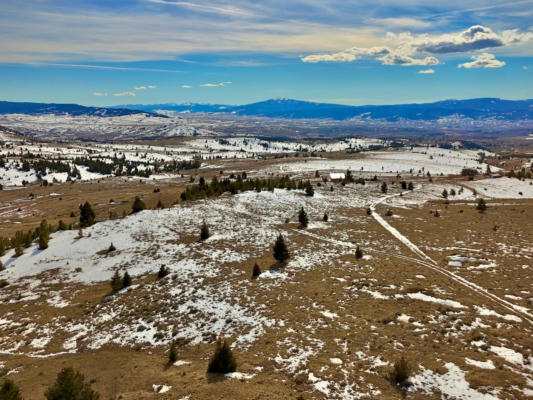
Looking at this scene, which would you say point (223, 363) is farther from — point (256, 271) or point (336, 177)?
point (336, 177)

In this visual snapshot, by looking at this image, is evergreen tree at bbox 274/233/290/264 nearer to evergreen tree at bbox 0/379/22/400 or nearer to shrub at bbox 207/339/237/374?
shrub at bbox 207/339/237/374

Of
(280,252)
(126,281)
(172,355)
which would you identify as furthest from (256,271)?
(126,281)

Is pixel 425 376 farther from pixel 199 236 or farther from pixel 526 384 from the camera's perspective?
pixel 199 236

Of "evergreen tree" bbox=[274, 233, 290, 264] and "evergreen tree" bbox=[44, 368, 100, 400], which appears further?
"evergreen tree" bbox=[274, 233, 290, 264]

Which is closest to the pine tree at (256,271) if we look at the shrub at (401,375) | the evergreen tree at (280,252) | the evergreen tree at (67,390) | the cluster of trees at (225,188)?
the evergreen tree at (280,252)

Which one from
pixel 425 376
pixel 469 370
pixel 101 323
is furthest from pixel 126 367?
pixel 469 370

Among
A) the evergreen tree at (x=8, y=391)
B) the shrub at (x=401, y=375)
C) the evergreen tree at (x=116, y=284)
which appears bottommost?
the evergreen tree at (x=116, y=284)

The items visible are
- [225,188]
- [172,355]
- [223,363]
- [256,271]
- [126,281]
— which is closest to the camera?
[223,363]

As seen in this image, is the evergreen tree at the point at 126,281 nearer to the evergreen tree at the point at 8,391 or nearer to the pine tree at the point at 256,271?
the pine tree at the point at 256,271

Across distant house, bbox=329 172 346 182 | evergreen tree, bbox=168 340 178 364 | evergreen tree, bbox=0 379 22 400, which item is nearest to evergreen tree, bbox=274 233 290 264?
evergreen tree, bbox=168 340 178 364
